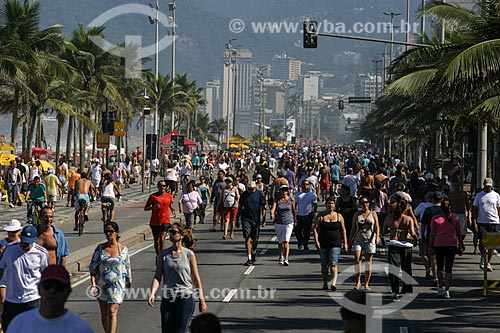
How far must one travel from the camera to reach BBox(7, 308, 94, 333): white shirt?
7031mm

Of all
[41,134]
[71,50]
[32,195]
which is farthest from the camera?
[41,134]

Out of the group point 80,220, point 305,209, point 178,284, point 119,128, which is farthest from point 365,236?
point 119,128

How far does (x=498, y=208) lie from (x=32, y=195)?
1182 centimetres

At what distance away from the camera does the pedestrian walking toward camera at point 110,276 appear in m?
12.2

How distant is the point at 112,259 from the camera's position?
485 inches

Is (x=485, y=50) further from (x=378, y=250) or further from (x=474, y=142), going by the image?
(x=474, y=142)

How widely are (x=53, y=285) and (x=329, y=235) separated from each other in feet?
34.8

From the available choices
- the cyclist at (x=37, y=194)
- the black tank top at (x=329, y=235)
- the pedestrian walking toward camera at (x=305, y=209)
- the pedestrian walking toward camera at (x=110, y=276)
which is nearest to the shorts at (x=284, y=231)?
the pedestrian walking toward camera at (x=305, y=209)

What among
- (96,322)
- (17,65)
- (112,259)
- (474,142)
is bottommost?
(96,322)

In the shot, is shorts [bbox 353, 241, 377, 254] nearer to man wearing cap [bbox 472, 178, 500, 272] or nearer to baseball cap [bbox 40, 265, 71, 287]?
man wearing cap [bbox 472, 178, 500, 272]

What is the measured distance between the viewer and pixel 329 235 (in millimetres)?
17375

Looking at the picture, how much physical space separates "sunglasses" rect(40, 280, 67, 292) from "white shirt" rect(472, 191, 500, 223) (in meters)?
14.7

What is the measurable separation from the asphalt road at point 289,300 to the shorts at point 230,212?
3757 millimetres

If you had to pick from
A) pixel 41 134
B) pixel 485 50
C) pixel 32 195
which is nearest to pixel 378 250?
pixel 485 50
